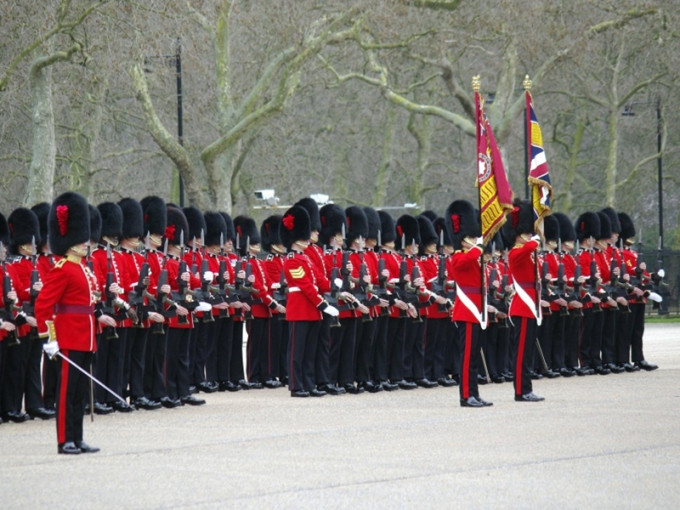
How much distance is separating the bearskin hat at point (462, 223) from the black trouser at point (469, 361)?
1.06 m

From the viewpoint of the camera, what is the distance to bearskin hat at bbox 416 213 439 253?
16734 mm

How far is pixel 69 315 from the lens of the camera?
10.8 meters

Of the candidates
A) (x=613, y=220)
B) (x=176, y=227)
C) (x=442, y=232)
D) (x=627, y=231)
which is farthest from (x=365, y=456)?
(x=627, y=231)

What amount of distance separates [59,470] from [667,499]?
12.3ft

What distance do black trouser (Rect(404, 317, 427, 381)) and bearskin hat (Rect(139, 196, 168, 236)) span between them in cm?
317

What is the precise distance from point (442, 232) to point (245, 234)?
2310mm

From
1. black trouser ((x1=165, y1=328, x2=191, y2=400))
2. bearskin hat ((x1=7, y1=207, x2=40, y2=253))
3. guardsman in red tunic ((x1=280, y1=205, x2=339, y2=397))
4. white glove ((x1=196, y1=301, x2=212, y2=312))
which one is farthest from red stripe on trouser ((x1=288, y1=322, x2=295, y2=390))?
bearskin hat ((x1=7, y1=207, x2=40, y2=253))

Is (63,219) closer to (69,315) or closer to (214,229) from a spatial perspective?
(69,315)

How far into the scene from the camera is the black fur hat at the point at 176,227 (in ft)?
47.7

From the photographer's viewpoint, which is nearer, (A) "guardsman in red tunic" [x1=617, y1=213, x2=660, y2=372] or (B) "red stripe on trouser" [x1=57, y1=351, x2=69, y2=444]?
(B) "red stripe on trouser" [x1=57, y1=351, x2=69, y2=444]

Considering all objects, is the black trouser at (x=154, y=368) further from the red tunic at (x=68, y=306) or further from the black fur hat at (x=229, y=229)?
the red tunic at (x=68, y=306)

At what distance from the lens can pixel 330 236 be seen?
15.8m

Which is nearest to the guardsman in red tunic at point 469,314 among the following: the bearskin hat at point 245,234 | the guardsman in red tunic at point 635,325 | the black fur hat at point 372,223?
the black fur hat at point 372,223

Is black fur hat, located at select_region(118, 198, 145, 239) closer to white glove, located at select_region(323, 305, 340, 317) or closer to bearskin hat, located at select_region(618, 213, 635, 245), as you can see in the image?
white glove, located at select_region(323, 305, 340, 317)
